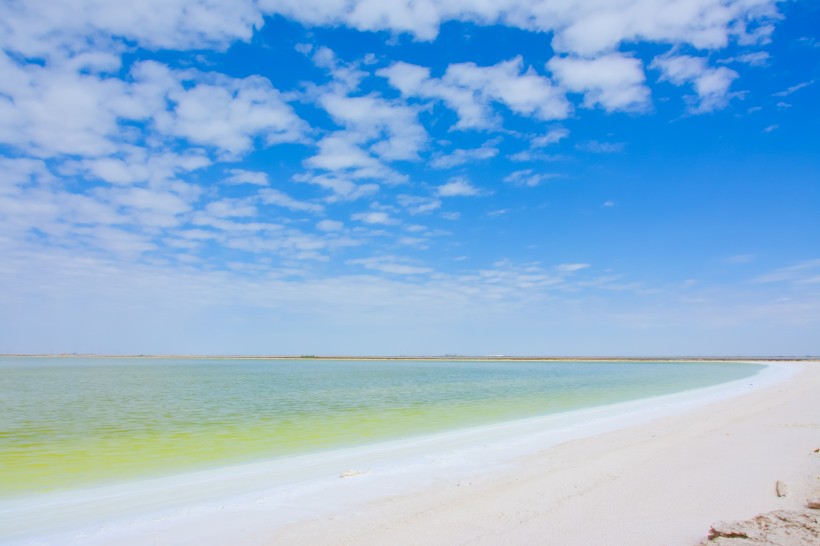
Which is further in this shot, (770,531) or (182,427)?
(182,427)

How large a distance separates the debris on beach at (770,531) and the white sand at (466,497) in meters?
0.31

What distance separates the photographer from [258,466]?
33.9 ft

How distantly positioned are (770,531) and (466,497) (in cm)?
367

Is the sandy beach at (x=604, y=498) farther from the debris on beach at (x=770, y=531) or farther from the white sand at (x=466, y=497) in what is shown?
the debris on beach at (x=770, y=531)

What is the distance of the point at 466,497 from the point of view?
23.6 feet

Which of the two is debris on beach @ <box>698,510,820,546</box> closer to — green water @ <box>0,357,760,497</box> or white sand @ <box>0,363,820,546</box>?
white sand @ <box>0,363,820,546</box>

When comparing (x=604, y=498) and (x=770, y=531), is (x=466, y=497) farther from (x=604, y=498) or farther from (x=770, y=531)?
(x=770, y=531)

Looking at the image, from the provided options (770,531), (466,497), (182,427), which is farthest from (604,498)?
(182,427)

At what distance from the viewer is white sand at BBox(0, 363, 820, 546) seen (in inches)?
227

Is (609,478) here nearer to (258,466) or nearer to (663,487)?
(663,487)

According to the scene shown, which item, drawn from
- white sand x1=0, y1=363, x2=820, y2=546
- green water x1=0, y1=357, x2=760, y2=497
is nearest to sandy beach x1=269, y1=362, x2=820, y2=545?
white sand x1=0, y1=363, x2=820, y2=546

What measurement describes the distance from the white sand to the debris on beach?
12.3 inches

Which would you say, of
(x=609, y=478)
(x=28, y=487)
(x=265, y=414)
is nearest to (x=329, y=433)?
(x=265, y=414)

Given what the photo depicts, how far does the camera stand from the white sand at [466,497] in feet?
18.9
